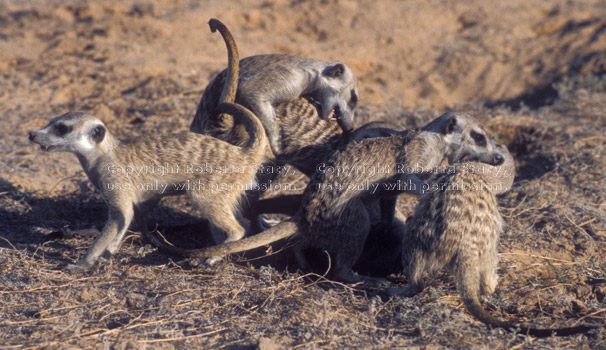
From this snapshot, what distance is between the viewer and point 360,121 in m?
6.61

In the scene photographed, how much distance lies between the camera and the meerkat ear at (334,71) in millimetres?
5000

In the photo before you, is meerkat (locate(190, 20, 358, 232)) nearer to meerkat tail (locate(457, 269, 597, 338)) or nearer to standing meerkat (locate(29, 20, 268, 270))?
standing meerkat (locate(29, 20, 268, 270))

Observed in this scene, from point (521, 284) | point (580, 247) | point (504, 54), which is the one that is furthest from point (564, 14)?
point (521, 284)

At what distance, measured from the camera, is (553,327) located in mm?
3219

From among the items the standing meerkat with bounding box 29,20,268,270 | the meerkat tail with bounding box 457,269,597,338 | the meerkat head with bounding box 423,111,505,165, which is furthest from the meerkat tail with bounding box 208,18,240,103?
the meerkat tail with bounding box 457,269,597,338

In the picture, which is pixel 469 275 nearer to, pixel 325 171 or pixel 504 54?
pixel 325 171

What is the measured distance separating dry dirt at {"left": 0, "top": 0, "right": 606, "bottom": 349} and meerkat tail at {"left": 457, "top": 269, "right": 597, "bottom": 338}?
0.06 meters

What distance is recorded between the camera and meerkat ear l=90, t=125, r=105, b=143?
398cm

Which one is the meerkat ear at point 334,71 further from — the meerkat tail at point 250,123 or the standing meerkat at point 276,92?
the meerkat tail at point 250,123

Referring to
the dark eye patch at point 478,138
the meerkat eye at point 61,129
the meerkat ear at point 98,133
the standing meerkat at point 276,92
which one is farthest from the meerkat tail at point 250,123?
the dark eye patch at point 478,138

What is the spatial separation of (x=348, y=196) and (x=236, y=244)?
0.85m

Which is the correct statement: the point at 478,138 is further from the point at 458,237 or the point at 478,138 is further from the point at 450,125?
the point at 458,237

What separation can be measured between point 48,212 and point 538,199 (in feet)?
14.3

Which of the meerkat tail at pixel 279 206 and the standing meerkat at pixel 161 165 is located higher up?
the standing meerkat at pixel 161 165
